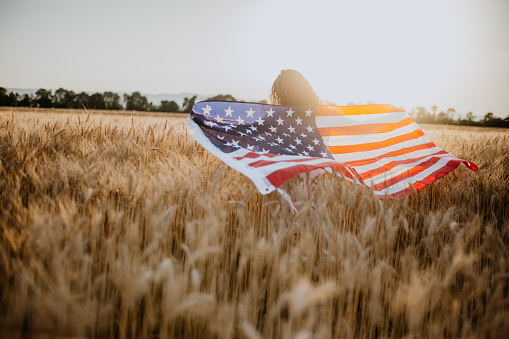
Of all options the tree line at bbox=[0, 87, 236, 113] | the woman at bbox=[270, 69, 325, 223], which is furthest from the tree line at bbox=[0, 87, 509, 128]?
the woman at bbox=[270, 69, 325, 223]

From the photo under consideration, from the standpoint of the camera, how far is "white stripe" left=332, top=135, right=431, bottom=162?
317 centimetres

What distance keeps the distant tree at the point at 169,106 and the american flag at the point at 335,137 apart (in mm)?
27578

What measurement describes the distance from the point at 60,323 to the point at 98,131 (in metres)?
3.09

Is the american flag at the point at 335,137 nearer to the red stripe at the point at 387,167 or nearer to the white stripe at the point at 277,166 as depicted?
the red stripe at the point at 387,167

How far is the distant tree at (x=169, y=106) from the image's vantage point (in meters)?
28.9

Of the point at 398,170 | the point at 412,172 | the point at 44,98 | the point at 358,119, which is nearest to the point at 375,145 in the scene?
the point at 358,119

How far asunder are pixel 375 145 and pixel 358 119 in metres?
0.39

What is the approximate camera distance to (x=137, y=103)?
97.5ft

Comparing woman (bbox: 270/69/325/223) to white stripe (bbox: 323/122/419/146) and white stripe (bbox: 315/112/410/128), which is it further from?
white stripe (bbox: 323/122/419/146)

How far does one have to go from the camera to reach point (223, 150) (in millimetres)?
2709

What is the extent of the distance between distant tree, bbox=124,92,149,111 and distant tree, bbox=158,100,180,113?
59.7 inches

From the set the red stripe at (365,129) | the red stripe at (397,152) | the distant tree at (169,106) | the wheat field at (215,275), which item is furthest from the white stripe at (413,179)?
the distant tree at (169,106)

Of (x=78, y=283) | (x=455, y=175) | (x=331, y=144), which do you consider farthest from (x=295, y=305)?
(x=455, y=175)

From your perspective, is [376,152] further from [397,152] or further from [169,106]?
[169,106]
